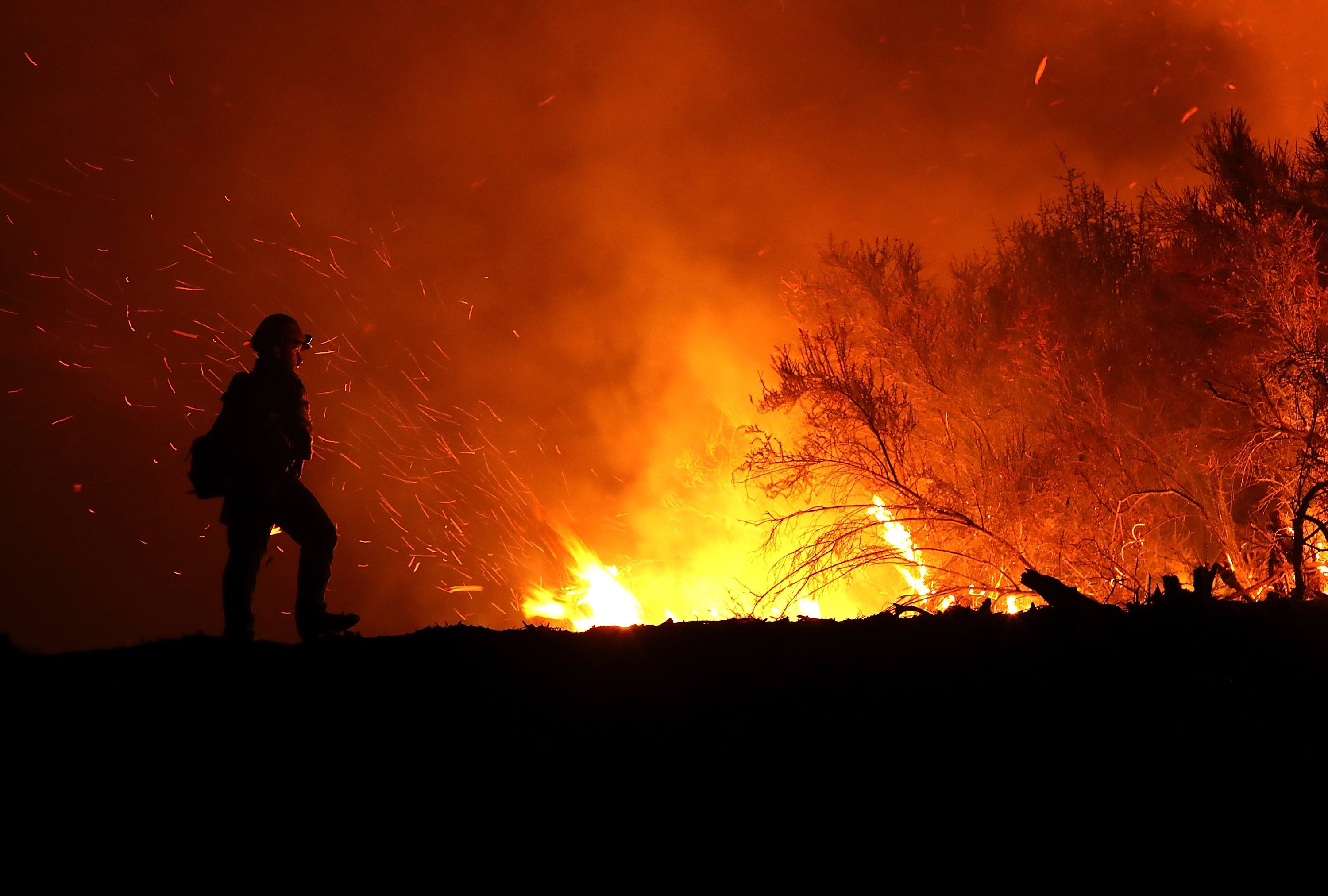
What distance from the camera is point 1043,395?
11508 mm

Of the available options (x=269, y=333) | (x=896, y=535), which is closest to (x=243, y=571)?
(x=269, y=333)

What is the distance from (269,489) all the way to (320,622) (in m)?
0.78

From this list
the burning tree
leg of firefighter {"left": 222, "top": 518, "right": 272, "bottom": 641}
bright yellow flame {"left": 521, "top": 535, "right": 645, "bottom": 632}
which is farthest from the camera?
bright yellow flame {"left": 521, "top": 535, "right": 645, "bottom": 632}

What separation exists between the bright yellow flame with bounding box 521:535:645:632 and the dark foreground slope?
31.5 feet

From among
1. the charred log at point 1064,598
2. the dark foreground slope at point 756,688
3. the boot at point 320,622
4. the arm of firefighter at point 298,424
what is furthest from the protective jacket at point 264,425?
the charred log at point 1064,598

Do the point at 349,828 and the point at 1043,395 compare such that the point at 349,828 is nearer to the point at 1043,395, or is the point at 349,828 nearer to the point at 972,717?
the point at 972,717

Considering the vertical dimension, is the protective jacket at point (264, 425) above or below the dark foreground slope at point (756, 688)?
above

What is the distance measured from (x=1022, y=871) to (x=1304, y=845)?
0.69 m

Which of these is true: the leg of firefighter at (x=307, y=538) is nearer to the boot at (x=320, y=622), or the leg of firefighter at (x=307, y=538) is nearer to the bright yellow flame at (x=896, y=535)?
the boot at (x=320, y=622)

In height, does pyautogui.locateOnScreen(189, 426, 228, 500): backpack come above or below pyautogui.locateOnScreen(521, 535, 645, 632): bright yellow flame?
below

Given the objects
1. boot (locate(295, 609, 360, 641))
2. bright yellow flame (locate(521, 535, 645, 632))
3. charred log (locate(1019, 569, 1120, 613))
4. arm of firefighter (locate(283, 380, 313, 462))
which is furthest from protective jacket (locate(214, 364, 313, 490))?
bright yellow flame (locate(521, 535, 645, 632))

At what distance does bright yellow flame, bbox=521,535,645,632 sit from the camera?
13.9m

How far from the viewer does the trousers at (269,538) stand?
4.36 metres

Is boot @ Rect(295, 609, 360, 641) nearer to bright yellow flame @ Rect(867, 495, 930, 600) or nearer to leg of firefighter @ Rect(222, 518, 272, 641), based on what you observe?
leg of firefighter @ Rect(222, 518, 272, 641)
